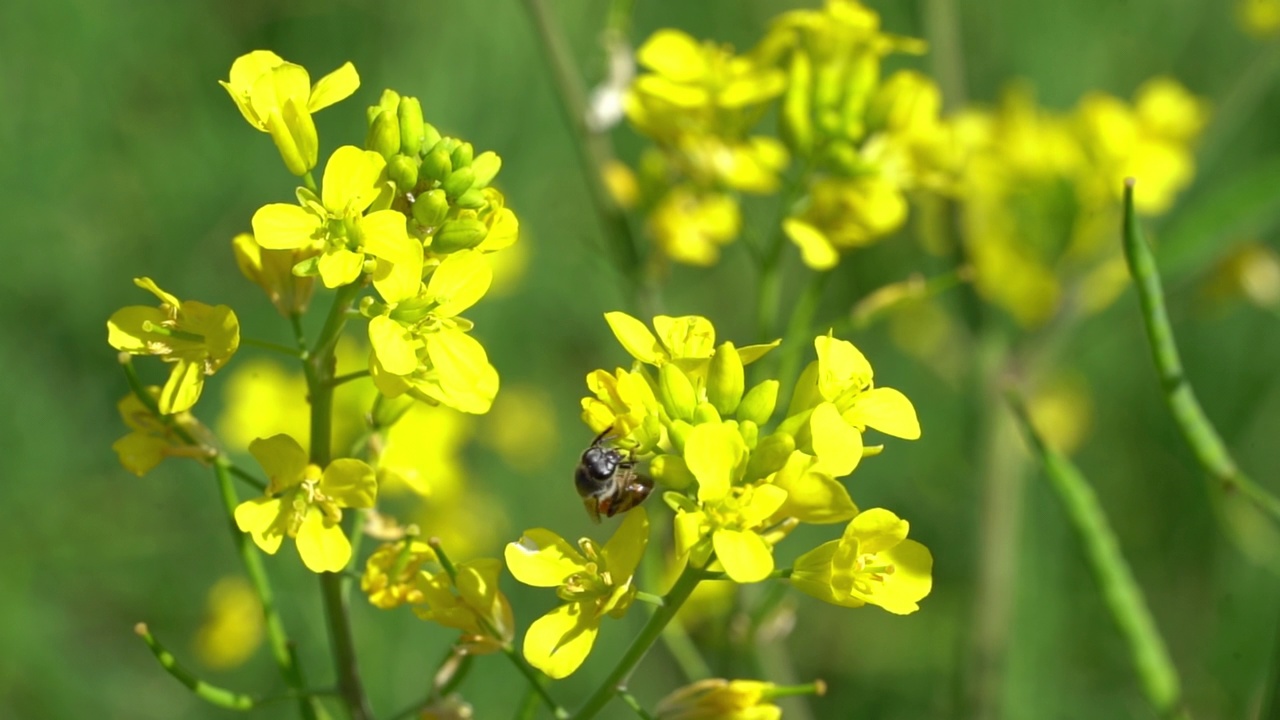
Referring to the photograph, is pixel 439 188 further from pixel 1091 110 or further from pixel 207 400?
pixel 207 400

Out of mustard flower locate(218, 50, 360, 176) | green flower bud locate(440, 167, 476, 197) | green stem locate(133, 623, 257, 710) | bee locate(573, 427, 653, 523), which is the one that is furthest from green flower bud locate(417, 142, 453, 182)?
green stem locate(133, 623, 257, 710)

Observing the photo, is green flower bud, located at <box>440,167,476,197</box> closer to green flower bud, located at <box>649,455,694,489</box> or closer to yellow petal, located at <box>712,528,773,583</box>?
green flower bud, located at <box>649,455,694,489</box>


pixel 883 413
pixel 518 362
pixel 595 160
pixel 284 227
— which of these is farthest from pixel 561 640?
pixel 518 362

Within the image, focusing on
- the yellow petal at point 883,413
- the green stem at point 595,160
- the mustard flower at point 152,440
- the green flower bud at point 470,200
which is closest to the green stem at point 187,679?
the mustard flower at point 152,440

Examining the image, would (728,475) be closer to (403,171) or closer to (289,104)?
(403,171)

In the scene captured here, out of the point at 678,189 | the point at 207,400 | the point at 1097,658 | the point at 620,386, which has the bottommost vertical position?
the point at 1097,658

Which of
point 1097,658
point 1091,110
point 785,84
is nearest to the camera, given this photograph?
→ point 785,84

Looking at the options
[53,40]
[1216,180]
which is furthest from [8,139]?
[1216,180]
